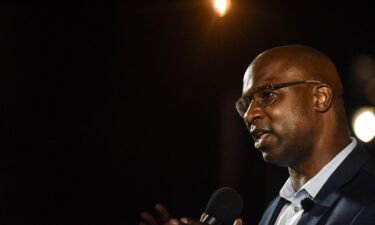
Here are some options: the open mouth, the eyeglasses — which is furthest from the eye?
the open mouth

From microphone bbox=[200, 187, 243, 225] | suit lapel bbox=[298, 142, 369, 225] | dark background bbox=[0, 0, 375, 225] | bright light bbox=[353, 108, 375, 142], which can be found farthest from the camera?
bright light bbox=[353, 108, 375, 142]

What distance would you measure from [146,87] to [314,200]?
3.76m

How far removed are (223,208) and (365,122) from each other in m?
5.81

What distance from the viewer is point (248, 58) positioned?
19.1ft

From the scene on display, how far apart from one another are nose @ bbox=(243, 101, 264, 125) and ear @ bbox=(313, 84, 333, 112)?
0.25 m

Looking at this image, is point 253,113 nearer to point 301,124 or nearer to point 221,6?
point 301,124

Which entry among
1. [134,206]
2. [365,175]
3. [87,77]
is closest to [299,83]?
[365,175]

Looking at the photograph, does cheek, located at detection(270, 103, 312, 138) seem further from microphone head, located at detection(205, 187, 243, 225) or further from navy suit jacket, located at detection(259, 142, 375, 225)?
microphone head, located at detection(205, 187, 243, 225)

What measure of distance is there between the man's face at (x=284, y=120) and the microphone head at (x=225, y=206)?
9.9 inches

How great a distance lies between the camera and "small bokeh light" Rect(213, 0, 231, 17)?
188 inches

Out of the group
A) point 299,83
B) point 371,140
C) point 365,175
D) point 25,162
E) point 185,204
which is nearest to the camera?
point 365,175

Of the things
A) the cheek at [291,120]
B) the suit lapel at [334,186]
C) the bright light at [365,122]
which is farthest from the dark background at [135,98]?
the suit lapel at [334,186]

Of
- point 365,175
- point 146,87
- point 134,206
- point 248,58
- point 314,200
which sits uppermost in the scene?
point 248,58

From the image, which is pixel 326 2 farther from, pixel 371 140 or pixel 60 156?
pixel 60 156
